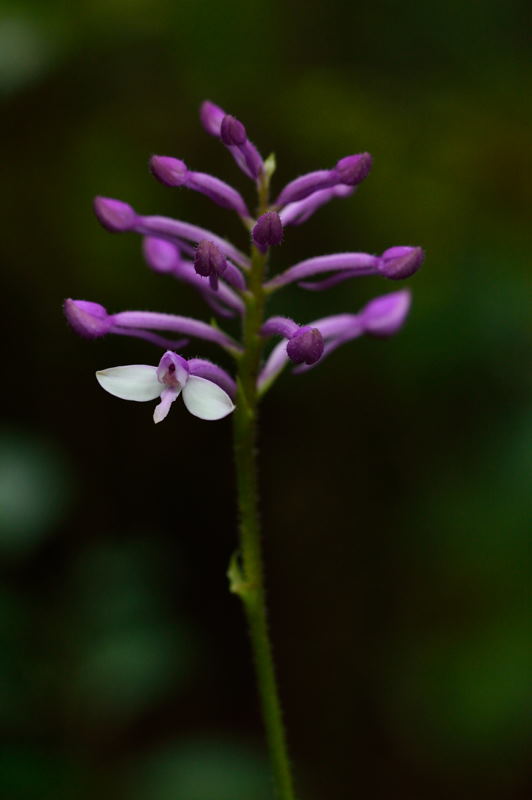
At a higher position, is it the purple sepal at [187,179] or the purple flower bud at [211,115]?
the purple flower bud at [211,115]

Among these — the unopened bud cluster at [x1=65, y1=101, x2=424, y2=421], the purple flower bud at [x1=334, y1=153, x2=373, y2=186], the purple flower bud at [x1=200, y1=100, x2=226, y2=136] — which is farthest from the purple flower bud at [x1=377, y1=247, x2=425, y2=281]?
the purple flower bud at [x1=200, y1=100, x2=226, y2=136]

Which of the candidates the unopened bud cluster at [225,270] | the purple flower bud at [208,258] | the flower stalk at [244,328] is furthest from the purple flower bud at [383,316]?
the purple flower bud at [208,258]

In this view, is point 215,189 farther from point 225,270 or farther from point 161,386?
point 161,386

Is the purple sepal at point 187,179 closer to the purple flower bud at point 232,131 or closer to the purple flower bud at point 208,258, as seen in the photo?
the purple flower bud at point 232,131

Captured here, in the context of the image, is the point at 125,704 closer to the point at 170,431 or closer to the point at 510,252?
the point at 170,431

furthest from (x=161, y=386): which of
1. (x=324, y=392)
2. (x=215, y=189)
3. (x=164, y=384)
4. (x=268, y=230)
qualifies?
(x=324, y=392)

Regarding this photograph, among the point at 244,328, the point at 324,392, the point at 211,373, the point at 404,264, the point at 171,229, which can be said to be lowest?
the point at 211,373

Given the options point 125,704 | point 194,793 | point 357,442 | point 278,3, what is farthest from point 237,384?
point 278,3
